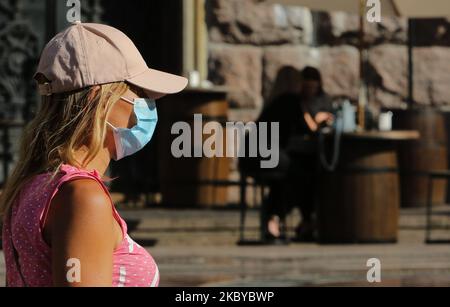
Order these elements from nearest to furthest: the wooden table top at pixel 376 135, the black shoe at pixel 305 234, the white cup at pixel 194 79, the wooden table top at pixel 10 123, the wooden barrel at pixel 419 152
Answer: the wooden table top at pixel 376 135 < the black shoe at pixel 305 234 < the wooden table top at pixel 10 123 < the white cup at pixel 194 79 < the wooden barrel at pixel 419 152

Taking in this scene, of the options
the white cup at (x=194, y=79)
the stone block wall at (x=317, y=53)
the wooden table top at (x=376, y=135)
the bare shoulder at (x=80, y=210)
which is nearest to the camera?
the bare shoulder at (x=80, y=210)

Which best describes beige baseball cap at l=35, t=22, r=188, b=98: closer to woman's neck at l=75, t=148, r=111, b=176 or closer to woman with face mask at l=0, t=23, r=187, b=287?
woman with face mask at l=0, t=23, r=187, b=287

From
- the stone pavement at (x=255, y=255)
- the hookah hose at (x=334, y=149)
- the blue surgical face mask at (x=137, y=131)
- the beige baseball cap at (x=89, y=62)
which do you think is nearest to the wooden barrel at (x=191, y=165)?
the stone pavement at (x=255, y=255)

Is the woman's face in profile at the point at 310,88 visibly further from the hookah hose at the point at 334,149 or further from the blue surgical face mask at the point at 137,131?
the blue surgical face mask at the point at 137,131

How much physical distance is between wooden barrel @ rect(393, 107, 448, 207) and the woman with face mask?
9825 mm

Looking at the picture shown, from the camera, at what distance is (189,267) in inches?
380

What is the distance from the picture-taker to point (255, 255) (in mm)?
10070

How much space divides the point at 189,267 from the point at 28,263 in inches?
274

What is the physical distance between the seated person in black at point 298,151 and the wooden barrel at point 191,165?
1.06 m

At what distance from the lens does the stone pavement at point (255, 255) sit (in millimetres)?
8820

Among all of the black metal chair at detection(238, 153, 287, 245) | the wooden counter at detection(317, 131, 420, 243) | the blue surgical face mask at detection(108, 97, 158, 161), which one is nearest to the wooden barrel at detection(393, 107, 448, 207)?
the wooden counter at detection(317, 131, 420, 243)

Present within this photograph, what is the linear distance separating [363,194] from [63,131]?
26.7 ft

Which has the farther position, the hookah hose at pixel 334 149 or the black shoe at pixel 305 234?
the black shoe at pixel 305 234
